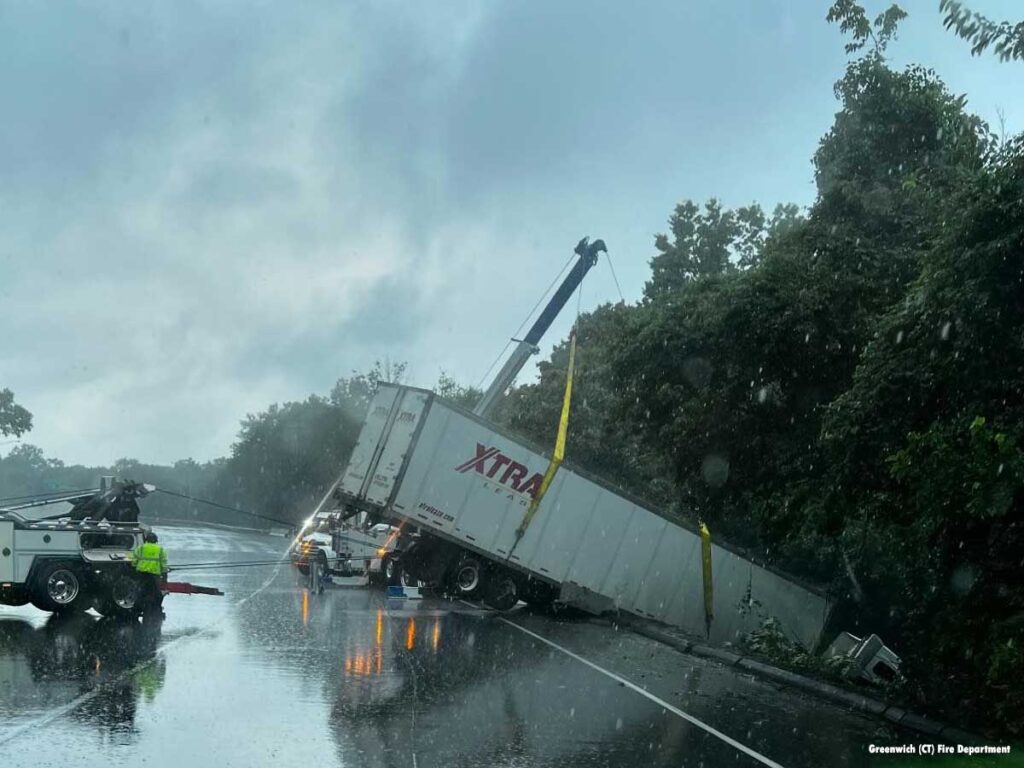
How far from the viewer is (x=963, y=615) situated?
483 inches

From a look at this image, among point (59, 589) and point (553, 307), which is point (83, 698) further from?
point (553, 307)

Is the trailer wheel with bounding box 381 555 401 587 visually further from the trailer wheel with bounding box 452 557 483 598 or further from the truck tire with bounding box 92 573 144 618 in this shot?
the truck tire with bounding box 92 573 144 618

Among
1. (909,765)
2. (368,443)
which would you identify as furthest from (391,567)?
(909,765)

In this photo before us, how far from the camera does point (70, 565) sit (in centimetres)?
1741

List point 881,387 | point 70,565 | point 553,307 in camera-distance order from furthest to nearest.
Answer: point 553,307 → point 70,565 → point 881,387

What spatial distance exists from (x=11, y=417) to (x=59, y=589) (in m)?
73.5

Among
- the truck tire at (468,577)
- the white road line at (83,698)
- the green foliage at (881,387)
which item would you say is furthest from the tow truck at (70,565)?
the green foliage at (881,387)

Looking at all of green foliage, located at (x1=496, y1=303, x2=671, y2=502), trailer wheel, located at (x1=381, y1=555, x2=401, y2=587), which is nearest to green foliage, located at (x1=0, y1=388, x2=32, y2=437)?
green foliage, located at (x1=496, y1=303, x2=671, y2=502)

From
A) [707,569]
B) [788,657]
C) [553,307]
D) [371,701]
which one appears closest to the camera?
[371,701]

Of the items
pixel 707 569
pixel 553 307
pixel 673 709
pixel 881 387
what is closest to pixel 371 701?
pixel 673 709

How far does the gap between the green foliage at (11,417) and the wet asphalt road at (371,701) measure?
71.4m

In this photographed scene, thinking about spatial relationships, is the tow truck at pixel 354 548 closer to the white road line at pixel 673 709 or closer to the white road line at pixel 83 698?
the white road line at pixel 673 709

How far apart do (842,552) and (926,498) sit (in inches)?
534

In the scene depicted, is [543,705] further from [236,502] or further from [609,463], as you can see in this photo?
[236,502]
